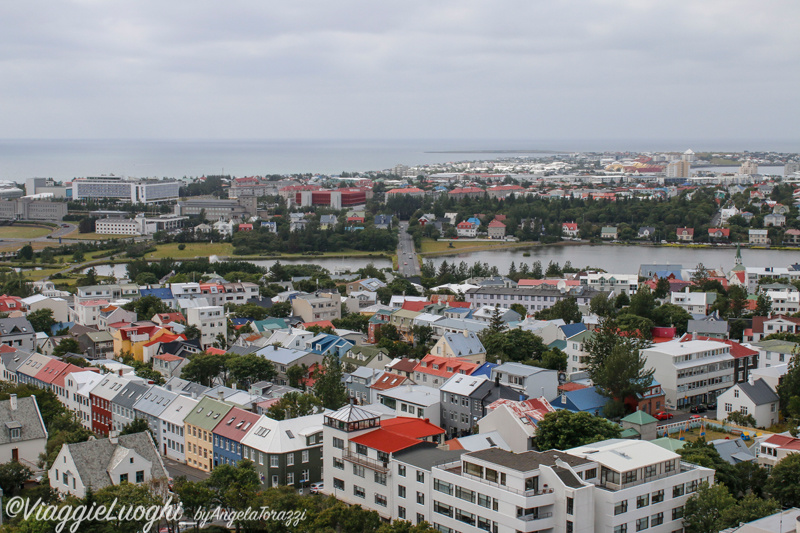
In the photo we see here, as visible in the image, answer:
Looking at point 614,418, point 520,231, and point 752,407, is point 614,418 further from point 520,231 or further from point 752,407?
point 520,231

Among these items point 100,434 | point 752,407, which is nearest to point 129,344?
point 100,434

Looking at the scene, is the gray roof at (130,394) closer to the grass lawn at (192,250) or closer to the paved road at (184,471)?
the paved road at (184,471)

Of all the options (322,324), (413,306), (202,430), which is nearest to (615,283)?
(413,306)

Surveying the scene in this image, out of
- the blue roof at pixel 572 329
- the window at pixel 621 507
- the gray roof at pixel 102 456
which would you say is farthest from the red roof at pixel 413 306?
the window at pixel 621 507

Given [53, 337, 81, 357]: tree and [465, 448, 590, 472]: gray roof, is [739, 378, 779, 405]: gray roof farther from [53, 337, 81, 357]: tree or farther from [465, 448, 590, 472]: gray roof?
[53, 337, 81, 357]: tree

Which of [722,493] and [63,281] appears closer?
[722,493]

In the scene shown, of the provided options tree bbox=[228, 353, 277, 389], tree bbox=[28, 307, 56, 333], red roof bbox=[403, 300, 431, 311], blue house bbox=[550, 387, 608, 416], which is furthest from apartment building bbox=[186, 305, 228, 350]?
blue house bbox=[550, 387, 608, 416]
